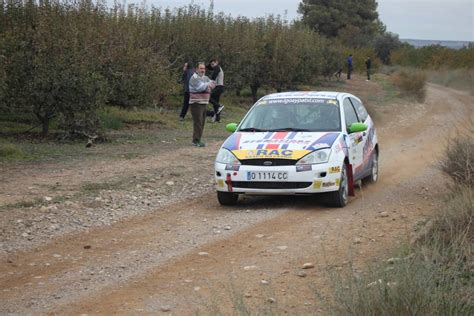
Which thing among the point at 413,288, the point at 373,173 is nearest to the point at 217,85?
the point at 373,173

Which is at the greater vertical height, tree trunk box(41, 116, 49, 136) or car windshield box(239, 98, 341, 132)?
car windshield box(239, 98, 341, 132)

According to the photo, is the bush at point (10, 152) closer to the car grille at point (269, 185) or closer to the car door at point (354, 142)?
the car grille at point (269, 185)

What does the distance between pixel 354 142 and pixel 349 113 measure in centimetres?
78

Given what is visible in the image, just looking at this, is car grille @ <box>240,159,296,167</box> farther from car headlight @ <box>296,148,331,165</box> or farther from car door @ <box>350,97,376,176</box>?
car door @ <box>350,97,376,176</box>

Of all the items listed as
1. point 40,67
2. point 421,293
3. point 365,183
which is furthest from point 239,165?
point 40,67

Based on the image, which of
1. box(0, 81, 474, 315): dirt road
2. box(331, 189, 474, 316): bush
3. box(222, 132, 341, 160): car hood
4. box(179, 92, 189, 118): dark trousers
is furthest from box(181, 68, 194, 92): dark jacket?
box(331, 189, 474, 316): bush

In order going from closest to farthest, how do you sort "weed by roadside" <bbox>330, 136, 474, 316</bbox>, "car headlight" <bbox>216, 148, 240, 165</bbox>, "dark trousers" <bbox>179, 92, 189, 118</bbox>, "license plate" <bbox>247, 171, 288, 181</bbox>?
"weed by roadside" <bbox>330, 136, 474, 316</bbox> < "license plate" <bbox>247, 171, 288, 181</bbox> < "car headlight" <bbox>216, 148, 240, 165</bbox> < "dark trousers" <bbox>179, 92, 189, 118</bbox>

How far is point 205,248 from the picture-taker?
8.33 meters

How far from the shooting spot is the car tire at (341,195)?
1057cm

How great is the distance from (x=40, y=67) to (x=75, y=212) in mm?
7402

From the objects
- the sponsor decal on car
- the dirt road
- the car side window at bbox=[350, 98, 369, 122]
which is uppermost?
the car side window at bbox=[350, 98, 369, 122]

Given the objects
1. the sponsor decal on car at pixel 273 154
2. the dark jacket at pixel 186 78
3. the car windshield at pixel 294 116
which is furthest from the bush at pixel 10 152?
the dark jacket at pixel 186 78

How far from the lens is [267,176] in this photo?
10398mm

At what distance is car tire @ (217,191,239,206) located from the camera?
10.9 metres
